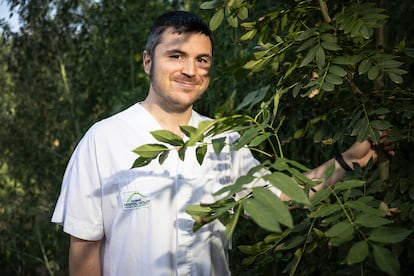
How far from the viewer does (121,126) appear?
1.50 meters

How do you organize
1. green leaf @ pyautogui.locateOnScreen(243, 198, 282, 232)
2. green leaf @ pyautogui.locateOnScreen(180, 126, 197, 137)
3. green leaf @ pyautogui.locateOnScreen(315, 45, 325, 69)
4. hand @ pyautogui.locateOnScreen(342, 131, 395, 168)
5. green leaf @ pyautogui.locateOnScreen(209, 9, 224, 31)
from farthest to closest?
hand @ pyautogui.locateOnScreen(342, 131, 395, 168)
green leaf @ pyautogui.locateOnScreen(209, 9, 224, 31)
green leaf @ pyautogui.locateOnScreen(315, 45, 325, 69)
green leaf @ pyautogui.locateOnScreen(180, 126, 197, 137)
green leaf @ pyautogui.locateOnScreen(243, 198, 282, 232)

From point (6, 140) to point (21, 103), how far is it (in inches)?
11.0

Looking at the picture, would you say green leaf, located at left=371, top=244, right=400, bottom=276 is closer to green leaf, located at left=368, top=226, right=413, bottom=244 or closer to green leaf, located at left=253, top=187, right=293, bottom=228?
green leaf, located at left=368, top=226, right=413, bottom=244

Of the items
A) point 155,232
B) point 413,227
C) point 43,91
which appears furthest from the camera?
point 43,91

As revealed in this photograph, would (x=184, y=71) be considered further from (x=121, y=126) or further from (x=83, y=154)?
(x=83, y=154)

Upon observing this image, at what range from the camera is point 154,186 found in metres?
1.44

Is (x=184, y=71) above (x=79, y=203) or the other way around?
above

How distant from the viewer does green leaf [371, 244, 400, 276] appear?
67 centimetres

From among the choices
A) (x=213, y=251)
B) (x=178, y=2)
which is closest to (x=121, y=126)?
(x=213, y=251)

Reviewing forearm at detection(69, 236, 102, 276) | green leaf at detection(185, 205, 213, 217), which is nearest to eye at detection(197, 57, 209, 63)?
forearm at detection(69, 236, 102, 276)

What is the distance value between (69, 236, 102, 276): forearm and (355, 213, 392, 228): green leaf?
0.94 metres

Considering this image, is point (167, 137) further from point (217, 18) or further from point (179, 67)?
point (179, 67)

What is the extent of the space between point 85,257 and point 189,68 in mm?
580

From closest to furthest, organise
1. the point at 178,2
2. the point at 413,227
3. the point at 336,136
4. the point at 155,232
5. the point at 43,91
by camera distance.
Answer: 1. the point at 413,227
2. the point at 336,136
3. the point at 155,232
4. the point at 178,2
5. the point at 43,91
